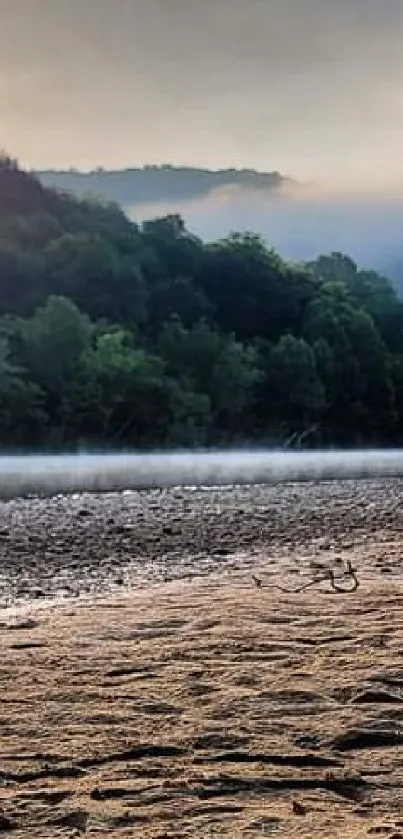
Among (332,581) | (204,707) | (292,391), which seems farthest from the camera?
(292,391)

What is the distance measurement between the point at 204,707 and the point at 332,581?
2.92 m

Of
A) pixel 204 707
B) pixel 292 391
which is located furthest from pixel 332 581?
pixel 292 391

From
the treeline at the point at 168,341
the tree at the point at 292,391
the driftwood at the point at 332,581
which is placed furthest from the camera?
the tree at the point at 292,391

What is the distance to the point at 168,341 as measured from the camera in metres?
52.1

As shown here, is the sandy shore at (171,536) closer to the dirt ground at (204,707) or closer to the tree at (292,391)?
the dirt ground at (204,707)

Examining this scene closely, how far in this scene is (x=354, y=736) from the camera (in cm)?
348

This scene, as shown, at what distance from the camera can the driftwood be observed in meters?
6.42

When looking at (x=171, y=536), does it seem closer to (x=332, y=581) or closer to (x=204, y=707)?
(x=332, y=581)

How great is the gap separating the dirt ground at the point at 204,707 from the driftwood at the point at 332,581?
0.07m

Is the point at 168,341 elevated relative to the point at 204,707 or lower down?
elevated

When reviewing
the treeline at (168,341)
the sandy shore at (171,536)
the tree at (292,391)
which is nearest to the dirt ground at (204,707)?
the sandy shore at (171,536)

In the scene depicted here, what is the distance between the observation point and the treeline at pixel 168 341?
43.5 m

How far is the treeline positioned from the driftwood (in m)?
33.4

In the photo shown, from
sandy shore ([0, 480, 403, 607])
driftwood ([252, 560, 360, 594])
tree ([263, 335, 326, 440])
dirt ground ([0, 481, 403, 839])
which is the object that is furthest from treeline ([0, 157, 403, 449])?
dirt ground ([0, 481, 403, 839])
